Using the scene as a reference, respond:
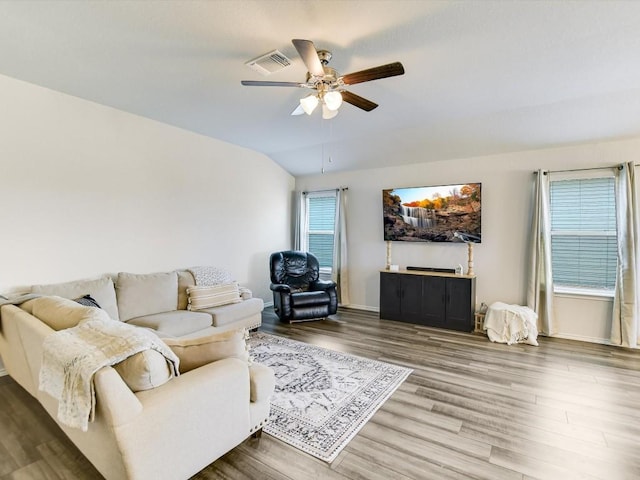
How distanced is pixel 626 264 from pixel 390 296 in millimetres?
2926

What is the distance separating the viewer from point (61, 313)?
216 cm

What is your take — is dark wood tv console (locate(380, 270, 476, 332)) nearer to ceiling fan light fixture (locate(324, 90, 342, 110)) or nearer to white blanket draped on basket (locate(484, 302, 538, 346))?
white blanket draped on basket (locate(484, 302, 538, 346))

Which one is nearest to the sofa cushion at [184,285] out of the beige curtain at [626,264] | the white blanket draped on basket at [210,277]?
the white blanket draped on basket at [210,277]

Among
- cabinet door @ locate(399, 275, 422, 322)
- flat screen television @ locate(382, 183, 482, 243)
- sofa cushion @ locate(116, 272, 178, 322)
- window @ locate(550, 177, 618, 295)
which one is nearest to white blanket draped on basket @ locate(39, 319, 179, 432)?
sofa cushion @ locate(116, 272, 178, 322)

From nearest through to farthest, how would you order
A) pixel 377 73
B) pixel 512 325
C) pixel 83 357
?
pixel 83 357 → pixel 377 73 → pixel 512 325

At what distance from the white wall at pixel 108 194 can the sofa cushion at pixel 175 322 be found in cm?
83

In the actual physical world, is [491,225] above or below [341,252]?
above

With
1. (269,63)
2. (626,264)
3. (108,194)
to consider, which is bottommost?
(626,264)

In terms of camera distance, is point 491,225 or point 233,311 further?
point 491,225

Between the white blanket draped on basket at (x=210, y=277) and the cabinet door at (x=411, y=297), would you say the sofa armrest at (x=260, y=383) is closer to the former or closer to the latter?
the white blanket draped on basket at (x=210, y=277)

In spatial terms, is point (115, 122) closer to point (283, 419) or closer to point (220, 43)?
point (220, 43)

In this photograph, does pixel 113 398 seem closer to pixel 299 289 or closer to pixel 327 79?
pixel 327 79

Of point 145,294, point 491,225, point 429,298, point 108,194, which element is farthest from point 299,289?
point 491,225

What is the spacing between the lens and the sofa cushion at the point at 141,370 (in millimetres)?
1565
